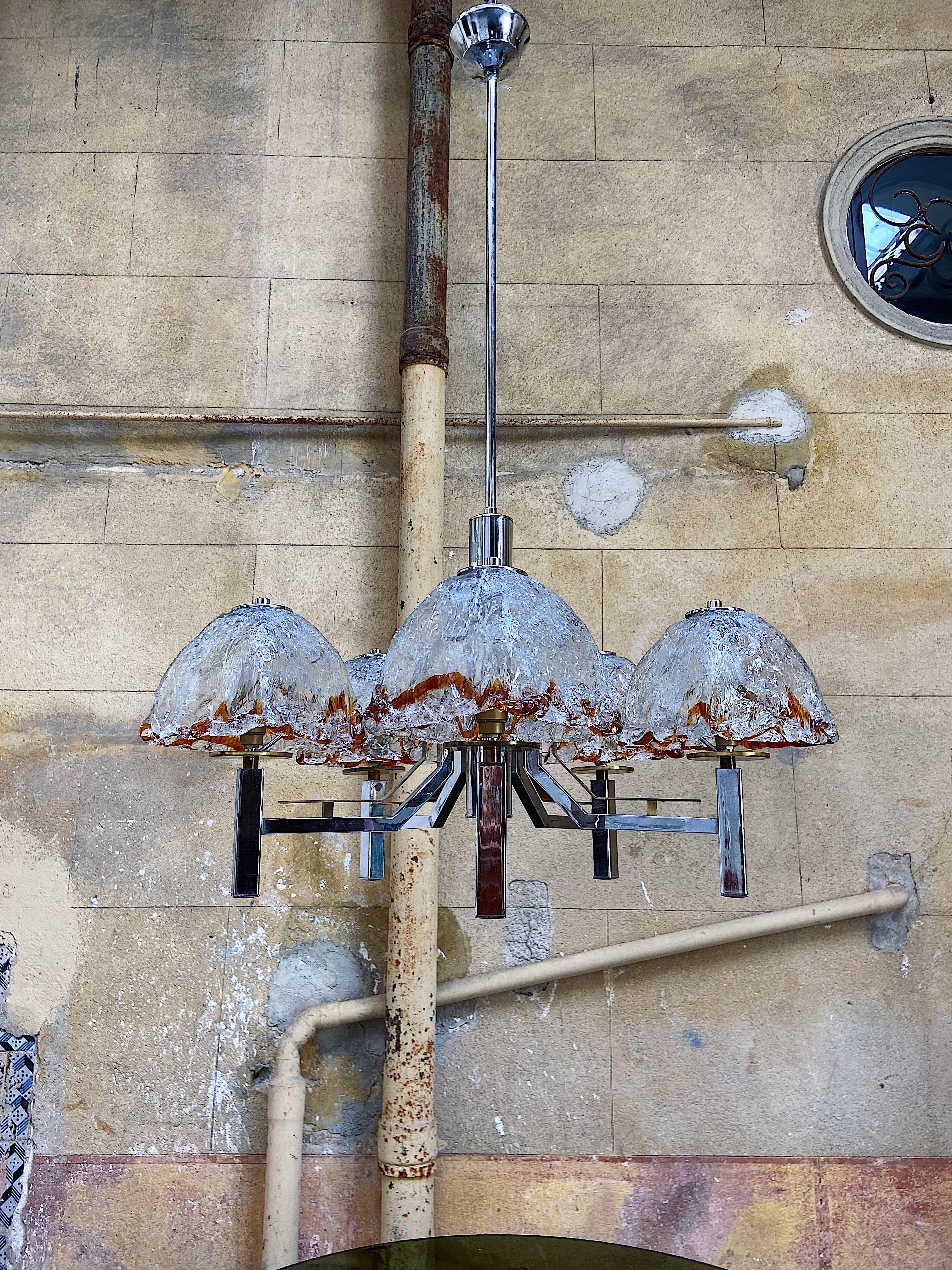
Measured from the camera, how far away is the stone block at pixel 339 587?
3199 mm

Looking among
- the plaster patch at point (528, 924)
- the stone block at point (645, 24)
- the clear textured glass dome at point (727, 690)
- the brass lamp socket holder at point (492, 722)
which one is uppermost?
the stone block at point (645, 24)

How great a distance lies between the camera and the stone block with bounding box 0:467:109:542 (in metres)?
3.27

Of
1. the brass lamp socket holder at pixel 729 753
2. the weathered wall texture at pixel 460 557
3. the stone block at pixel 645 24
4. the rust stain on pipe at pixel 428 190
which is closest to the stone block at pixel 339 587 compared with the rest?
the weathered wall texture at pixel 460 557

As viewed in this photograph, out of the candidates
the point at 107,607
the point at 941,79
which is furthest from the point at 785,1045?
the point at 941,79

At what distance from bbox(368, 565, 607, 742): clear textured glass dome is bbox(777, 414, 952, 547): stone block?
6.85ft

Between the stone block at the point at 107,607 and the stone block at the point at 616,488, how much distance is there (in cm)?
79

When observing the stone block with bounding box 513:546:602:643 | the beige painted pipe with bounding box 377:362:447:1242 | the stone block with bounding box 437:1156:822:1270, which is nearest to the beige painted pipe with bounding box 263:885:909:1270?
the beige painted pipe with bounding box 377:362:447:1242

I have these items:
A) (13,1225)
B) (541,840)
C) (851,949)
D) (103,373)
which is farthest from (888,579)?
(13,1225)

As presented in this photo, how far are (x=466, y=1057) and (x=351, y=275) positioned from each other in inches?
98.9

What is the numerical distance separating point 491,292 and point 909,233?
8.05 feet

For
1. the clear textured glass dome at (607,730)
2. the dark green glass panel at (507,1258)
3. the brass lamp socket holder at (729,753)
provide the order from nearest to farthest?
the brass lamp socket holder at (729,753) → the clear textured glass dome at (607,730) → the dark green glass panel at (507,1258)

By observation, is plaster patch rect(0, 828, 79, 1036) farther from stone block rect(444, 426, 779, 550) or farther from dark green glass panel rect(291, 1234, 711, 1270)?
stone block rect(444, 426, 779, 550)

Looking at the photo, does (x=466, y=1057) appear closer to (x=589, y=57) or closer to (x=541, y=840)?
(x=541, y=840)

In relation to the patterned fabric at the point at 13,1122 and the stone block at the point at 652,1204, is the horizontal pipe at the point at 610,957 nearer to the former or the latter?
the stone block at the point at 652,1204
